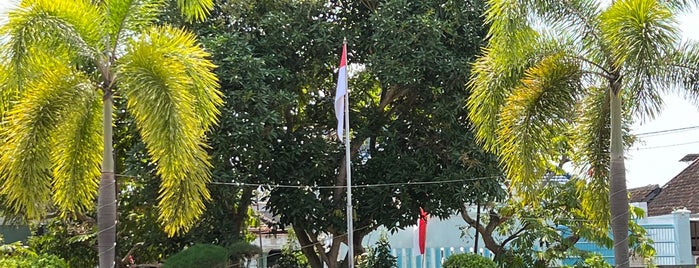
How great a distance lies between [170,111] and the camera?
10.1m

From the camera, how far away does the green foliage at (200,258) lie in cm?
1470

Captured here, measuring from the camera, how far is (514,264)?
1962cm

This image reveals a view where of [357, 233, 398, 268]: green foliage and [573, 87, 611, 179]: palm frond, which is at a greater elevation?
[573, 87, 611, 179]: palm frond

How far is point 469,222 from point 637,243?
3943 mm

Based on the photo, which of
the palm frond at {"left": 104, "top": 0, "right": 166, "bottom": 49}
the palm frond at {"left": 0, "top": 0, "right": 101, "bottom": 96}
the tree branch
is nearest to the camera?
the palm frond at {"left": 0, "top": 0, "right": 101, "bottom": 96}

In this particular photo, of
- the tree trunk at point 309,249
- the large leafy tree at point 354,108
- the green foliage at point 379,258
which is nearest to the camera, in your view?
the large leafy tree at point 354,108

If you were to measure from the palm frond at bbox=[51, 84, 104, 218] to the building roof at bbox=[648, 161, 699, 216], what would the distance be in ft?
64.6

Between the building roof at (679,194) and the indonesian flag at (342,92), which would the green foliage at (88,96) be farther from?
the building roof at (679,194)

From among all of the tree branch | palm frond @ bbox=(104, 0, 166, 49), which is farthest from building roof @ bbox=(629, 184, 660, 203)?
palm frond @ bbox=(104, 0, 166, 49)

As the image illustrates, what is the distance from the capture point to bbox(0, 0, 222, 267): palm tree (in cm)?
1009

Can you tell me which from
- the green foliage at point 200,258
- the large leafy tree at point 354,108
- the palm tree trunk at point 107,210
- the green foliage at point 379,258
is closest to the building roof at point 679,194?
the green foliage at point 379,258

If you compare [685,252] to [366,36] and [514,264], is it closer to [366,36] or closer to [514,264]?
[514,264]

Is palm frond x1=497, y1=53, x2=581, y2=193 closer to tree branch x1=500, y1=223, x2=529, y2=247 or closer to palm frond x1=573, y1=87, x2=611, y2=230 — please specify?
palm frond x1=573, y1=87, x2=611, y2=230

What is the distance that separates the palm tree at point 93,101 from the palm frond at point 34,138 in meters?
0.01
